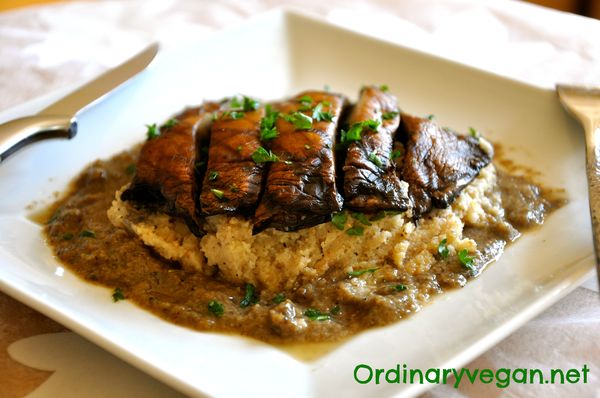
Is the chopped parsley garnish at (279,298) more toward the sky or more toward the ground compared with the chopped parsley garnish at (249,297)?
more toward the sky

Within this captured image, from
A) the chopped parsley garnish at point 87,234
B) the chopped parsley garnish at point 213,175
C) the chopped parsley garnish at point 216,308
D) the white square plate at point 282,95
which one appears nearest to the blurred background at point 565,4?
the white square plate at point 282,95

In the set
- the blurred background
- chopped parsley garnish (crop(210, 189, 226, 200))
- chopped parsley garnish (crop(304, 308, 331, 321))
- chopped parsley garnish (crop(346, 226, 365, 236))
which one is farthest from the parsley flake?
the blurred background

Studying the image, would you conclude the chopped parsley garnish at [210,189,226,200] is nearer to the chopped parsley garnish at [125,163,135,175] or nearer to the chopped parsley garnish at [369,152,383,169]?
the chopped parsley garnish at [369,152,383,169]

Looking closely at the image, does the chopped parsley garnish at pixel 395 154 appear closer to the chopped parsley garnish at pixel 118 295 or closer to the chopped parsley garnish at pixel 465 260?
the chopped parsley garnish at pixel 465 260


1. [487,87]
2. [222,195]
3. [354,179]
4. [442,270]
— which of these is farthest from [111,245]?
[487,87]

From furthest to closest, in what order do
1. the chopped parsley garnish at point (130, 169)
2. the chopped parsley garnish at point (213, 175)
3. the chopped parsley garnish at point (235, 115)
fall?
the chopped parsley garnish at point (130, 169)
the chopped parsley garnish at point (235, 115)
the chopped parsley garnish at point (213, 175)

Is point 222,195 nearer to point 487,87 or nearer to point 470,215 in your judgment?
point 470,215

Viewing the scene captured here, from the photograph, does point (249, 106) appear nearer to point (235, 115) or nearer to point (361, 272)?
point (235, 115)
